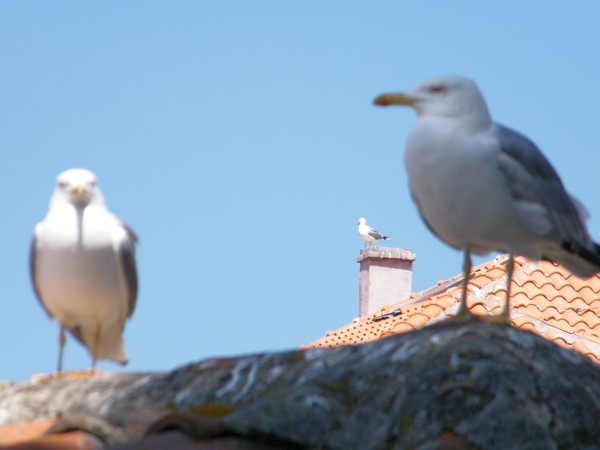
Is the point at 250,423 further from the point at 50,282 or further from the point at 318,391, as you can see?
the point at 50,282

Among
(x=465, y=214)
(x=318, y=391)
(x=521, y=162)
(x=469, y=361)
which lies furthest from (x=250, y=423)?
(x=521, y=162)

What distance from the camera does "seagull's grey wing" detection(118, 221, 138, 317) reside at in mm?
5082

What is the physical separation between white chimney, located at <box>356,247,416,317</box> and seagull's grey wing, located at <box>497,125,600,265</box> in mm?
11586

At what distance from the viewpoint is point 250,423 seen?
3.05 metres

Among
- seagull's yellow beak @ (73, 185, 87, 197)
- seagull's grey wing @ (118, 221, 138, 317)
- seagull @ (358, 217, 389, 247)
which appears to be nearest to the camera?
seagull's yellow beak @ (73, 185, 87, 197)

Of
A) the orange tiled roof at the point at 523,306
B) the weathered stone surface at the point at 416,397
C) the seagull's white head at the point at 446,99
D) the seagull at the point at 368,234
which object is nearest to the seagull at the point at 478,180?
the seagull's white head at the point at 446,99

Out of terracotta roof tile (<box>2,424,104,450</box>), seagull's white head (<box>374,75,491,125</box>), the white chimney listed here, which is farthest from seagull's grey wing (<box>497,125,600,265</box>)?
the white chimney

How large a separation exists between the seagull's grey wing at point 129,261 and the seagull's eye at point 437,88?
67.4 inches

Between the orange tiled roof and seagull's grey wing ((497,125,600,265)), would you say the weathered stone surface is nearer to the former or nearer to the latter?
seagull's grey wing ((497,125,600,265))

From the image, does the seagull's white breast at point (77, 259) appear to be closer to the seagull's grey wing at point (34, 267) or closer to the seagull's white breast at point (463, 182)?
the seagull's grey wing at point (34, 267)

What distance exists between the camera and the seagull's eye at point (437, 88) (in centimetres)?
457

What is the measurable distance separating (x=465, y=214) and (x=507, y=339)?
0.84 metres

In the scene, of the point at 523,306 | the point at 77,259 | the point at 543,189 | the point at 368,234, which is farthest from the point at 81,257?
the point at 368,234

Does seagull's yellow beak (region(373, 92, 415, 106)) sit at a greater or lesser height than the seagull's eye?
lesser
